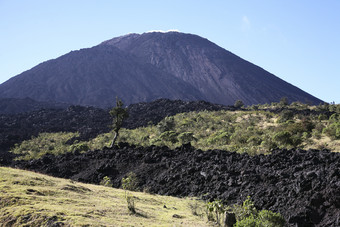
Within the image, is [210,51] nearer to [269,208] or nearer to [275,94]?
[275,94]

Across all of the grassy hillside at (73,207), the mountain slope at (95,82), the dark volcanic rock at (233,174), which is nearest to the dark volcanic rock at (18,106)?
the mountain slope at (95,82)

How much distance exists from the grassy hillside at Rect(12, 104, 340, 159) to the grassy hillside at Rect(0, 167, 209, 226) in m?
13.4

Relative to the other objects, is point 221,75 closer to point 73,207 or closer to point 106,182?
point 106,182

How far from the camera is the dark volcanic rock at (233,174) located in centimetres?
1119

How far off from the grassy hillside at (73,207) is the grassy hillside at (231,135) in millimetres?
13445

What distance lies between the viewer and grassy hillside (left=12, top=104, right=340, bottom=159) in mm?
26172

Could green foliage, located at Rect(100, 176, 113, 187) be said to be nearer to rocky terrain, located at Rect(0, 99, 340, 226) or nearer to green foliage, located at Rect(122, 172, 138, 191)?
rocky terrain, located at Rect(0, 99, 340, 226)

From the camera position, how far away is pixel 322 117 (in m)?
37.8

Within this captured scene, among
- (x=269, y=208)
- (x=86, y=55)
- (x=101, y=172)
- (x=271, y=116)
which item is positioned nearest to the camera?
(x=269, y=208)

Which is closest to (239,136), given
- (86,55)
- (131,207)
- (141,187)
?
(141,187)

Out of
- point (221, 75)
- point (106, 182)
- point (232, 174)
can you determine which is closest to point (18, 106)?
point (106, 182)

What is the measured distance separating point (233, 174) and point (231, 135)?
1717 centimetres

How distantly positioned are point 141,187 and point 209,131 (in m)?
21.8

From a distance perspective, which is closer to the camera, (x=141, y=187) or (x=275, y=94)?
(x=141, y=187)
